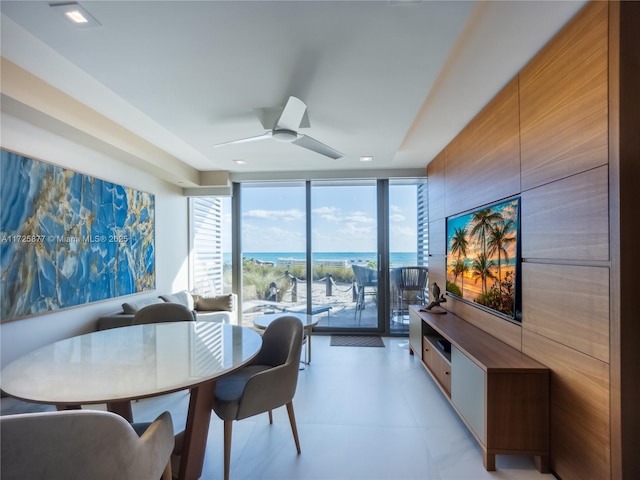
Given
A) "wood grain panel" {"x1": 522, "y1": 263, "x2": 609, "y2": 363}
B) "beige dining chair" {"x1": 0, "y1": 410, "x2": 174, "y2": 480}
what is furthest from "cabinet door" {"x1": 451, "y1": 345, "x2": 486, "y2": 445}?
"beige dining chair" {"x1": 0, "y1": 410, "x2": 174, "y2": 480}

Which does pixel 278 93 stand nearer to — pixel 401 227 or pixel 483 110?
pixel 483 110

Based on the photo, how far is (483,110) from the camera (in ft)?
8.24


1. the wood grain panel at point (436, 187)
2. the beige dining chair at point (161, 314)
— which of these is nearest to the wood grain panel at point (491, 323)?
the wood grain panel at point (436, 187)

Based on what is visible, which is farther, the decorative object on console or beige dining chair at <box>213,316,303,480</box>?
the decorative object on console

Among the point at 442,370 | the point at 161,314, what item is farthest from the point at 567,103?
the point at 161,314

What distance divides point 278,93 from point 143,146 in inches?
82.1

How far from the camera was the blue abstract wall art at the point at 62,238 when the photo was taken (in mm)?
2170

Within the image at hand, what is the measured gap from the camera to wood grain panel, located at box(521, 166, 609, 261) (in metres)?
1.37

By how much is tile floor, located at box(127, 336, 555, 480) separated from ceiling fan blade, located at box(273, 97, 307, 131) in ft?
7.80

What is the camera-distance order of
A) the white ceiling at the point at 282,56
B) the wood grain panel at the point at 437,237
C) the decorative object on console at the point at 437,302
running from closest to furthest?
the white ceiling at the point at 282,56, the decorative object on console at the point at 437,302, the wood grain panel at the point at 437,237

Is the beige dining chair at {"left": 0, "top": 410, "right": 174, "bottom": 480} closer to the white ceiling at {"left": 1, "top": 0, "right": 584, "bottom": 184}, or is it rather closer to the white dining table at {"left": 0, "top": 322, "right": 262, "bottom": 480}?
the white dining table at {"left": 0, "top": 322, "right": 262, "bottom": 480}

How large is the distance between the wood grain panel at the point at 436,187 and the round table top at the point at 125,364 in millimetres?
2858

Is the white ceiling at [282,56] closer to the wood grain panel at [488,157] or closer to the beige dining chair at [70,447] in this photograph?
the wood grain panel at [488,157]

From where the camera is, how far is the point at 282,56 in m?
1.76
